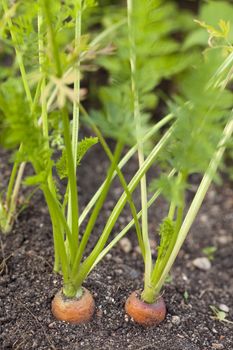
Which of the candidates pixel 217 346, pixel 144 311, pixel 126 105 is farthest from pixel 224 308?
pixel 126 105

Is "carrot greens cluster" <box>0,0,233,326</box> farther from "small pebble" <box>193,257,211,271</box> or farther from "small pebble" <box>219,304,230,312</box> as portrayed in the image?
"small pebble" <box>193,257,211,271</box>

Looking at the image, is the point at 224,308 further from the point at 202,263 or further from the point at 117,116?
the point at 117,116

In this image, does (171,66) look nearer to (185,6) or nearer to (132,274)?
(132,274)

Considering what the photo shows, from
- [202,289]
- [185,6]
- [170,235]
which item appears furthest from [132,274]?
[185,6]

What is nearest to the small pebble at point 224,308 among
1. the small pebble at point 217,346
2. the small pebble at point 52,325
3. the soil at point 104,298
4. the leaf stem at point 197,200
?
the soil at point 104,298

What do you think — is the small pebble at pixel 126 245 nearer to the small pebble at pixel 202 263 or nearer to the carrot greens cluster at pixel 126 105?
the small pebble at pixel 202 263
